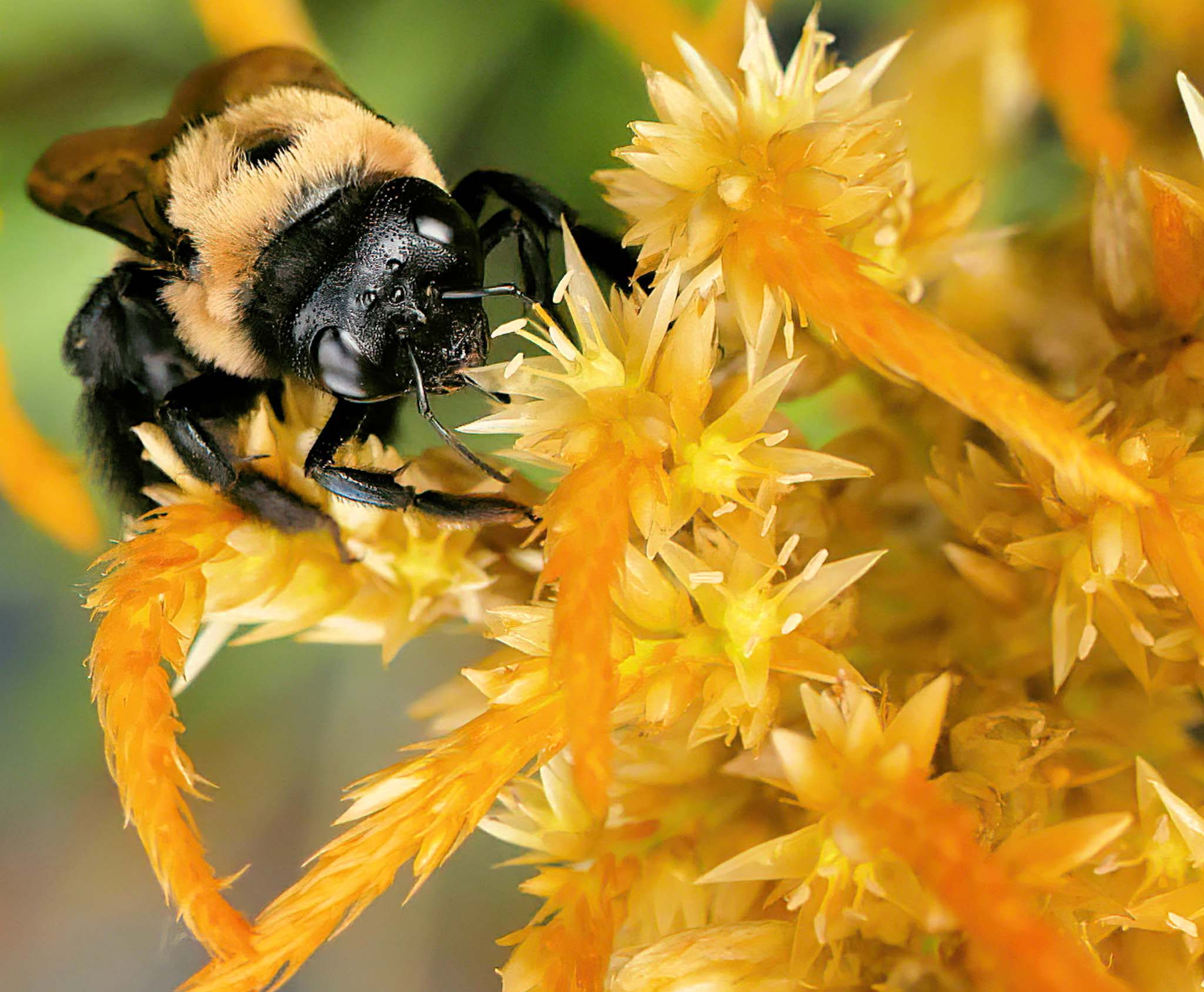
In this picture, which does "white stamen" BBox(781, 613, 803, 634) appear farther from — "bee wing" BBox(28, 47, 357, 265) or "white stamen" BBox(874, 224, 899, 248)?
"bee wing" BBox(28, 47, 357, 265)

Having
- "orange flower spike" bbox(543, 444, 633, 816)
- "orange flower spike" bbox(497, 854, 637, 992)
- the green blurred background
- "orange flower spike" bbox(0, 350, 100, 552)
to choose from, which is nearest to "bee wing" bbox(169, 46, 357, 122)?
the green blurred background

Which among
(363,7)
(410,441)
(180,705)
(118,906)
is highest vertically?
(363,7)

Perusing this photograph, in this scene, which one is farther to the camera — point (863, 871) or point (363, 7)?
point (363, 7)

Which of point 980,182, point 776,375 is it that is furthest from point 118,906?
point 980,182

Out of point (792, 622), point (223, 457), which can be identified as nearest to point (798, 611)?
point (792, 622)

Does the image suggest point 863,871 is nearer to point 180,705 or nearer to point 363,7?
point 180,705

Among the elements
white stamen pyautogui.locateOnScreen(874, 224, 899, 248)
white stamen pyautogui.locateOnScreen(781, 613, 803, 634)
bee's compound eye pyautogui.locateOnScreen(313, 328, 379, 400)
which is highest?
bee's compound eye pyautogui.locateOnScreen(313, 328, 379, 400)

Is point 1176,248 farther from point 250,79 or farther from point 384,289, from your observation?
point 250,79

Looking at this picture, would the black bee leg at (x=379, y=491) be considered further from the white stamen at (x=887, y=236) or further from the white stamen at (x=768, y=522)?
the white stamen at (x=887, y=236)
